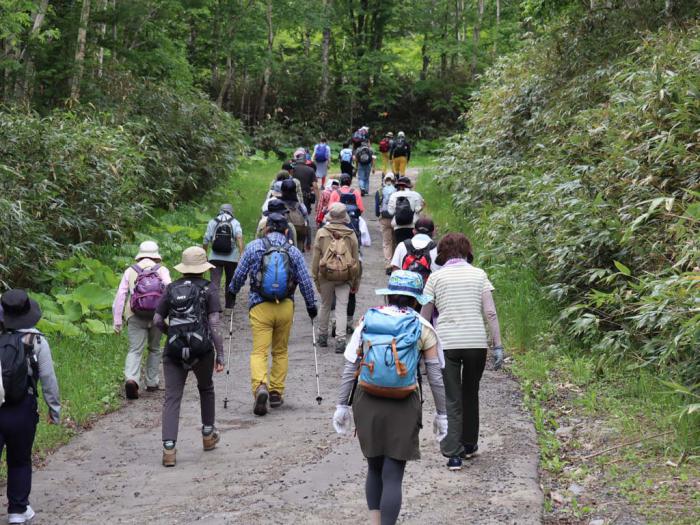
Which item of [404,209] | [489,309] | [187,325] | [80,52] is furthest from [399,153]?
[489,309]

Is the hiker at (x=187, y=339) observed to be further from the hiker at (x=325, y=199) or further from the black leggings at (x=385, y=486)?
the hiker at (x=325, y=199)

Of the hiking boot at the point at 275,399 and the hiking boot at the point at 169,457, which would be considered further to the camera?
the hiking boot at the point at 275,399

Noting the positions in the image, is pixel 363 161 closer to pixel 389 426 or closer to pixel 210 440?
pixel 210 440

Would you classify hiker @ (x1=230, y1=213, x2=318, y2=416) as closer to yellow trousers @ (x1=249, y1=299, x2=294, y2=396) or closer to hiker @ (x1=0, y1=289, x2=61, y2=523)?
yellow trousers @ (x1=249, y1=299, x2=294, y2=396)

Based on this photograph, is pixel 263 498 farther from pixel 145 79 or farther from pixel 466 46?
pixel 466 46

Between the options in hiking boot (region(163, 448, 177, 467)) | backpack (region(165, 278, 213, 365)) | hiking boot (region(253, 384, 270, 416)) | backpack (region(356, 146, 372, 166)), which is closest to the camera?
backpack (region(165, 278, 213, 365))

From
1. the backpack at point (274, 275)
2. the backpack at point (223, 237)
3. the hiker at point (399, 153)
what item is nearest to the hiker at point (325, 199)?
the backpack at point (223, 237)

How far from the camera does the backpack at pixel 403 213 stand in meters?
14.3

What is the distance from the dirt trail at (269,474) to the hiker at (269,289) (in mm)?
621

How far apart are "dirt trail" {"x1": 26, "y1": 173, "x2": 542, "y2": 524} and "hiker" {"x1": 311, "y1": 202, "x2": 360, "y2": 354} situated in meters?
1.81

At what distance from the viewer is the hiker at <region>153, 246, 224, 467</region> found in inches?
306

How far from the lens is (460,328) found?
728cm

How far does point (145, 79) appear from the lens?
902 inches

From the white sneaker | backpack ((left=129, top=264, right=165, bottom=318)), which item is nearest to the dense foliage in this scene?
backpack ((left=129, top=264, right=165, bottom=318))
